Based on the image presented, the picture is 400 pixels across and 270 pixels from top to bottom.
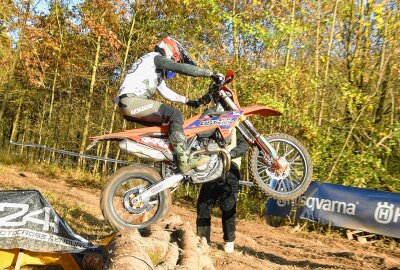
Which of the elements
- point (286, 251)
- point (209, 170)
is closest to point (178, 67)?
point (209, 170)

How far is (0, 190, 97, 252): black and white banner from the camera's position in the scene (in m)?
3.62

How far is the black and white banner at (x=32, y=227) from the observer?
3.62 meters

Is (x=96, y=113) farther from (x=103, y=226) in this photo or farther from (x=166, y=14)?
(x=103, y=226)

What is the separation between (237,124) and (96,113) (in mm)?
16482

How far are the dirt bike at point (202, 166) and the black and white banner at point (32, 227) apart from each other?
977mm

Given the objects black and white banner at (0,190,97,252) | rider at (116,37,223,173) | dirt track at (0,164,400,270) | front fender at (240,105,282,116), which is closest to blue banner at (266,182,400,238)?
dirt track at (0,164,400,270)

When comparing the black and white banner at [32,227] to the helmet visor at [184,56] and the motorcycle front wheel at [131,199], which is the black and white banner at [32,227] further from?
the helmet visor at [184,56]

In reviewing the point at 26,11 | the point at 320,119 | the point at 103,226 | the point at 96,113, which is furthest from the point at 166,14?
the point at 103,226

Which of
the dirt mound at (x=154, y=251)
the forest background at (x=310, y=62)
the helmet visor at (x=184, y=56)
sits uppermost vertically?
the forest background at (x=310, y=62)

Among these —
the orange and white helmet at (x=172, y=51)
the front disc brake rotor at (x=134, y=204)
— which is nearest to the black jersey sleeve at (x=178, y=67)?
the orange and white helmet at (x=172, y=51)

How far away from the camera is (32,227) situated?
12.3 ft

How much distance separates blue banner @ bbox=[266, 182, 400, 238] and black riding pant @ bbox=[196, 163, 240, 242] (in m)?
3.45

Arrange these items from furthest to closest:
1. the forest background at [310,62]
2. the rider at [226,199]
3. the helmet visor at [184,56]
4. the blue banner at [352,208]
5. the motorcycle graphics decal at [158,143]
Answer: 1. the forest background at [310,62]
2. the blue banner at [352,208]
3. the rider at [226,199]
4. the helmet visor at [184,56]
5. the motorcycle graphics decal at [158,143]

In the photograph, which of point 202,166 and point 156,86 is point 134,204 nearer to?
point 202,166
